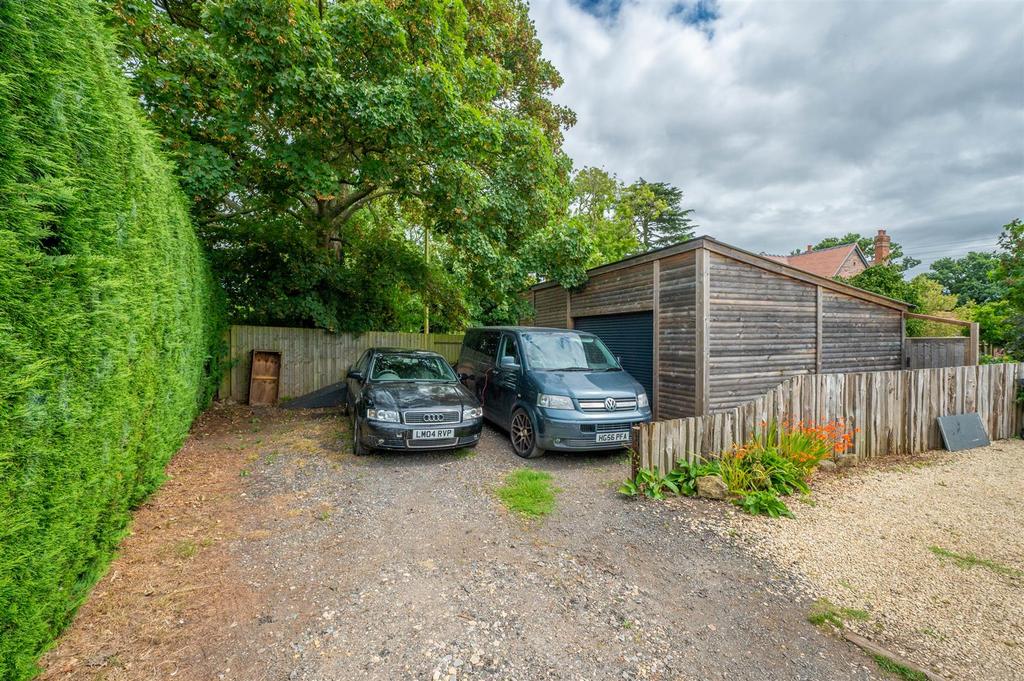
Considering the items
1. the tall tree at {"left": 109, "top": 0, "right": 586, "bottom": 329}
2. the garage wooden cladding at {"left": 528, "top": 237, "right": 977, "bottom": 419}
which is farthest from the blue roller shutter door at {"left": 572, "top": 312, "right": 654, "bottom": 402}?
the tall tree at {"left": 109, "top": 0, "right": 586, "bottom": 329}

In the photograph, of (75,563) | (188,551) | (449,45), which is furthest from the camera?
(449,45)

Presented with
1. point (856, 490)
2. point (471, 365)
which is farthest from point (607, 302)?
point (856, 490)

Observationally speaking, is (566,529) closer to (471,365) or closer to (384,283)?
(471,365)

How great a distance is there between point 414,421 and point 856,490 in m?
5.49

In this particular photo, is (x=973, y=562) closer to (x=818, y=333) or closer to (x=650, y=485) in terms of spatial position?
(x=650, y=485)

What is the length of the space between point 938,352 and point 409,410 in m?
11.9

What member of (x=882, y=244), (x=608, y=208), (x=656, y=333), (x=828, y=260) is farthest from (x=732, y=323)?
(x=828, y=260)

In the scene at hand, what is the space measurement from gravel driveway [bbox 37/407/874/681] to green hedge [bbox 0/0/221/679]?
50 cm

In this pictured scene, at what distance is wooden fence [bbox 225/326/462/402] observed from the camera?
9638 mm

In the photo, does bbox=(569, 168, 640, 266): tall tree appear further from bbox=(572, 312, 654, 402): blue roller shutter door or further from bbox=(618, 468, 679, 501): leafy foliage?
bbox=(618, 468, 679, 501): leafy foliage

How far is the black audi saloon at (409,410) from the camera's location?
5.27 metres

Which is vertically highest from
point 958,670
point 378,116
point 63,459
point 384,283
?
point 378,116

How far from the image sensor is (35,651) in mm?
1898

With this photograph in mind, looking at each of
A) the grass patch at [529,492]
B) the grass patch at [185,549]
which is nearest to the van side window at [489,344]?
the grass patch at [529,492]
